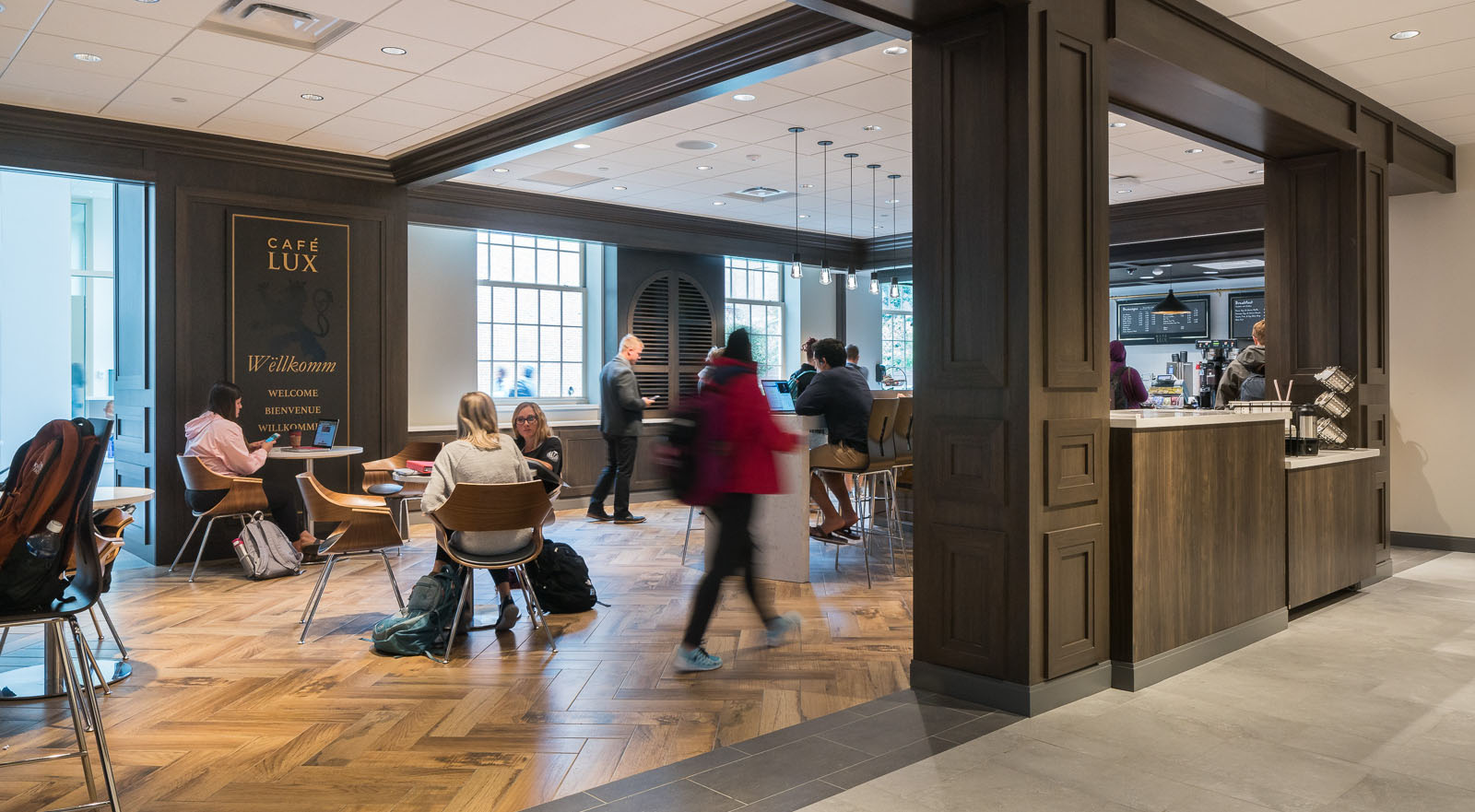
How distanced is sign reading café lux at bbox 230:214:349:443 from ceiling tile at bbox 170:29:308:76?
193cm

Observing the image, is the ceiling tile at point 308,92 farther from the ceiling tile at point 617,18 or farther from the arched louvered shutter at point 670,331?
the arched louvered shutter at point 670,331

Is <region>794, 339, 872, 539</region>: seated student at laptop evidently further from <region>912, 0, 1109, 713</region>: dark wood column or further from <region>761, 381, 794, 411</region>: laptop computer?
<region>761, 381, 794, 411</region>: laptop computer

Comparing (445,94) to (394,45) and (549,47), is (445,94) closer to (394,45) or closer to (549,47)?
(394,45)

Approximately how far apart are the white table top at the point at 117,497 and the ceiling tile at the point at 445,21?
245cm

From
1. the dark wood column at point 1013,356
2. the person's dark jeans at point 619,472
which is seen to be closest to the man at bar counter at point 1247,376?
the dark wood column at point 1013,356

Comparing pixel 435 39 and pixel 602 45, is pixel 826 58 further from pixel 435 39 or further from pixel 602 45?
pixel 435 39

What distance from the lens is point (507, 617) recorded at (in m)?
4.96

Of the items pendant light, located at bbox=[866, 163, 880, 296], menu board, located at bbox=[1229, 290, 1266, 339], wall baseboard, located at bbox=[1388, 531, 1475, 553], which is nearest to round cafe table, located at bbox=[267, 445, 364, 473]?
pendant light, located at bbox=[866, 163, 880, 296]

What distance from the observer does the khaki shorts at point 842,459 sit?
638 cm

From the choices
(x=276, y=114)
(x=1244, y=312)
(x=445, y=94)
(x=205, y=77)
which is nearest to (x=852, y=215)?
(x=445, y=94)

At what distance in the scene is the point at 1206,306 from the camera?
1623cm

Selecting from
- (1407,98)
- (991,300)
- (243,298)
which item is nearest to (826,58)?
(991,300)

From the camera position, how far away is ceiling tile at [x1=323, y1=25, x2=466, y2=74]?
195 inches

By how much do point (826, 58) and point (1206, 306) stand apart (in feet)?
44.7
